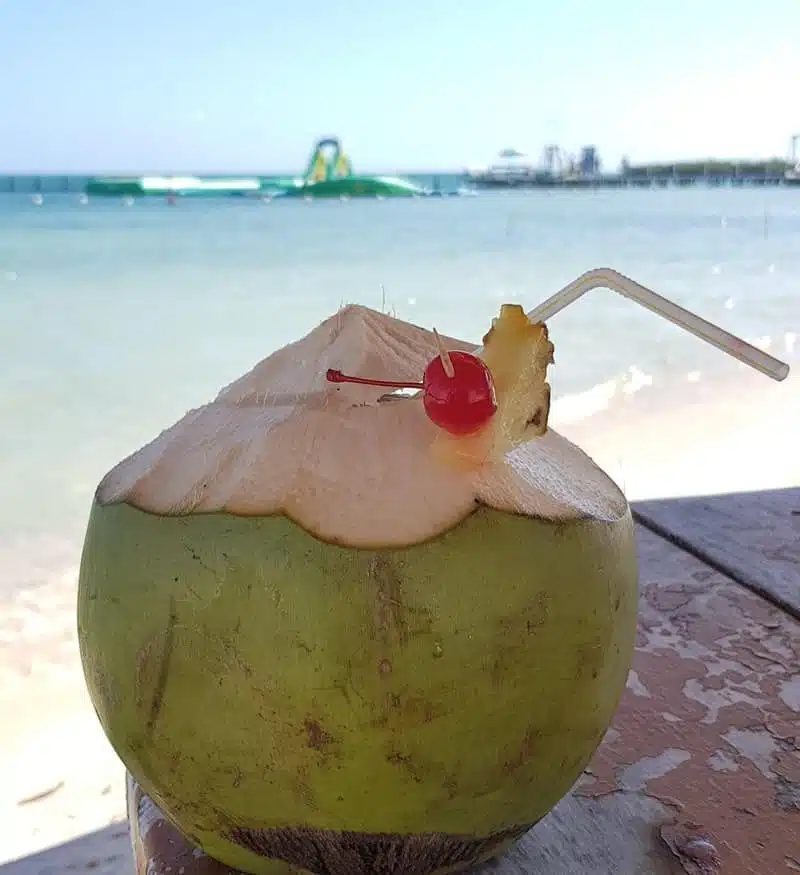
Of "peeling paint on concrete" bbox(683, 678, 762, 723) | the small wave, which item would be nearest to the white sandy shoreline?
the small wave

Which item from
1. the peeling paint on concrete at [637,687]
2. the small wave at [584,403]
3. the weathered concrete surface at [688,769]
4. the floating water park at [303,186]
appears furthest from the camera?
the floating water park at [303,186]

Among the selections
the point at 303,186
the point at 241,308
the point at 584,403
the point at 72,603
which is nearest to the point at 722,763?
the point at 72,603

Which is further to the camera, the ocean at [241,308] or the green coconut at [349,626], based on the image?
the ocean at [241,308]

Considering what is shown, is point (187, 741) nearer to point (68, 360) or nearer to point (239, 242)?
point (68, 360)

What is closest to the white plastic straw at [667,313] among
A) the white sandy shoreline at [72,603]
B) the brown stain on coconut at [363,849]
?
the brown stain on coconut at [363,849]

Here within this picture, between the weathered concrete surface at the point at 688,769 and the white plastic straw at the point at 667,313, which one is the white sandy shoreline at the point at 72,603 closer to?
the weathered concrete surface at the point at 688,769

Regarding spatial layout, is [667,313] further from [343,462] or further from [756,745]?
[756,745]
